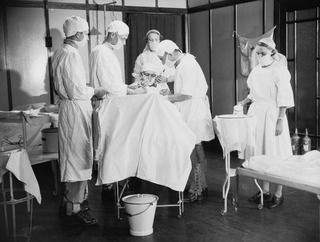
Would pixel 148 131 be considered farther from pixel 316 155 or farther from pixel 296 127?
pixel 296 127

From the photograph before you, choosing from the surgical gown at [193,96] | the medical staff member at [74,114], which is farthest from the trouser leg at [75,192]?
the surgical gown at [193,96]

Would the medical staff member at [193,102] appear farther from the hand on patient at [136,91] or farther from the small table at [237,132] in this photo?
the small table at [237,132]

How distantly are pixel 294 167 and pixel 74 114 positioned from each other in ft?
5.45

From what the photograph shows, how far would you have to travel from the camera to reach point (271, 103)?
12.5ft

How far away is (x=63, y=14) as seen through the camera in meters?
5.87

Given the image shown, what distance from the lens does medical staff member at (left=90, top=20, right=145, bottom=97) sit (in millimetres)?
3834

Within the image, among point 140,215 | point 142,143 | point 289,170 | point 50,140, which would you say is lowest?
point 140,215

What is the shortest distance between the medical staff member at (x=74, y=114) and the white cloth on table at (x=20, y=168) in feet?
1.44

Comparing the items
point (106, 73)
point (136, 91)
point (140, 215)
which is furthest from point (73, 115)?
point (140, 215)

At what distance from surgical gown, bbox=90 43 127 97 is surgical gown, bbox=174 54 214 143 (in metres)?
0.50

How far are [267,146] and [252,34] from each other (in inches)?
100

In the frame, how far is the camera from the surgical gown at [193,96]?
397 centimetres

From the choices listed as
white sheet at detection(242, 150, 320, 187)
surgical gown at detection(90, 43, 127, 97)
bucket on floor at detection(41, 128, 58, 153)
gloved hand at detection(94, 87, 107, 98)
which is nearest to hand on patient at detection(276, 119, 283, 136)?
white sheet at detection(242, 150, 320, 187)

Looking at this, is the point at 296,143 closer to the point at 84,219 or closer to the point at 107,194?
the point at 107,194
